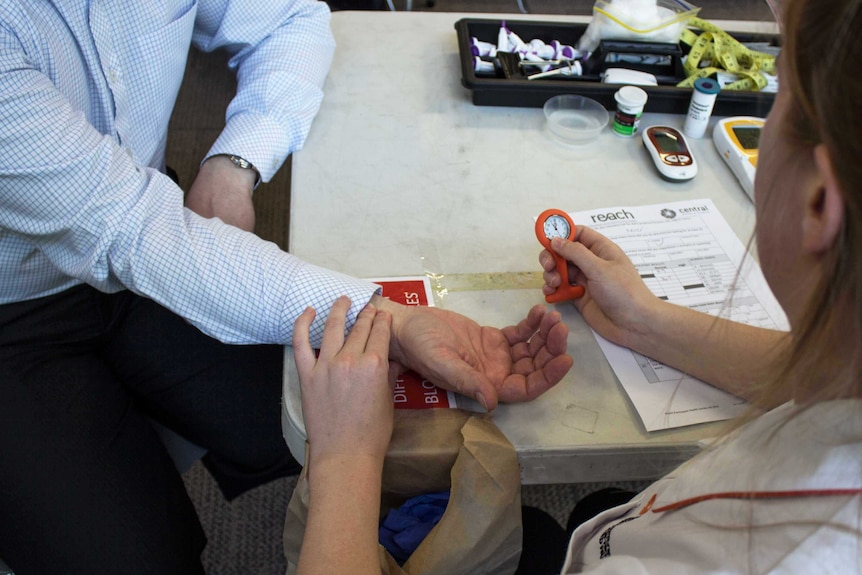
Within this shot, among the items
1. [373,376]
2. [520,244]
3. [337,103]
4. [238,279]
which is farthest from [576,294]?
[337,103]

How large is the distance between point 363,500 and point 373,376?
13 centimetres

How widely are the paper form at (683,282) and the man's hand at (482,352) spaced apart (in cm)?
9

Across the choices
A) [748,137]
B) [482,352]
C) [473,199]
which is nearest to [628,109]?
[748,137]

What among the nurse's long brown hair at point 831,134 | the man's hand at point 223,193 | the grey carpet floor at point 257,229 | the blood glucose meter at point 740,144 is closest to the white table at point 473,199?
the blood glucose meter at point 740,144

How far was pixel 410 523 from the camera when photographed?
0.77 metres

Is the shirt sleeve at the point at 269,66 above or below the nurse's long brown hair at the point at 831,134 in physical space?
below

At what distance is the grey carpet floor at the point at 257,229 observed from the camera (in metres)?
1.43

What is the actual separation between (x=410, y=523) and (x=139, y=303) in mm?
603

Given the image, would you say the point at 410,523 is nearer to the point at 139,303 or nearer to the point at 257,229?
the point at 139,303

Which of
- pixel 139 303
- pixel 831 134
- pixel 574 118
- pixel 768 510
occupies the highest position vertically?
pixel 831 134

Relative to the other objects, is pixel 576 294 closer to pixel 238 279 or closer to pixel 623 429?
pixel 623 429

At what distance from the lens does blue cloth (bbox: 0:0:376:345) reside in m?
0.83

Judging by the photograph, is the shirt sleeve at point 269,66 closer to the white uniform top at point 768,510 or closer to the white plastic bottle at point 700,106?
the white plastic bottle at point 700,106

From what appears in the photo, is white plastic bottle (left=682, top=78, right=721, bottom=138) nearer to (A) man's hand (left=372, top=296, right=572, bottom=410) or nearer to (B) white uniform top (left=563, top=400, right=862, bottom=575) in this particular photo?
(A) man's hand (left=372, top=296, right=572, bottom=410)
